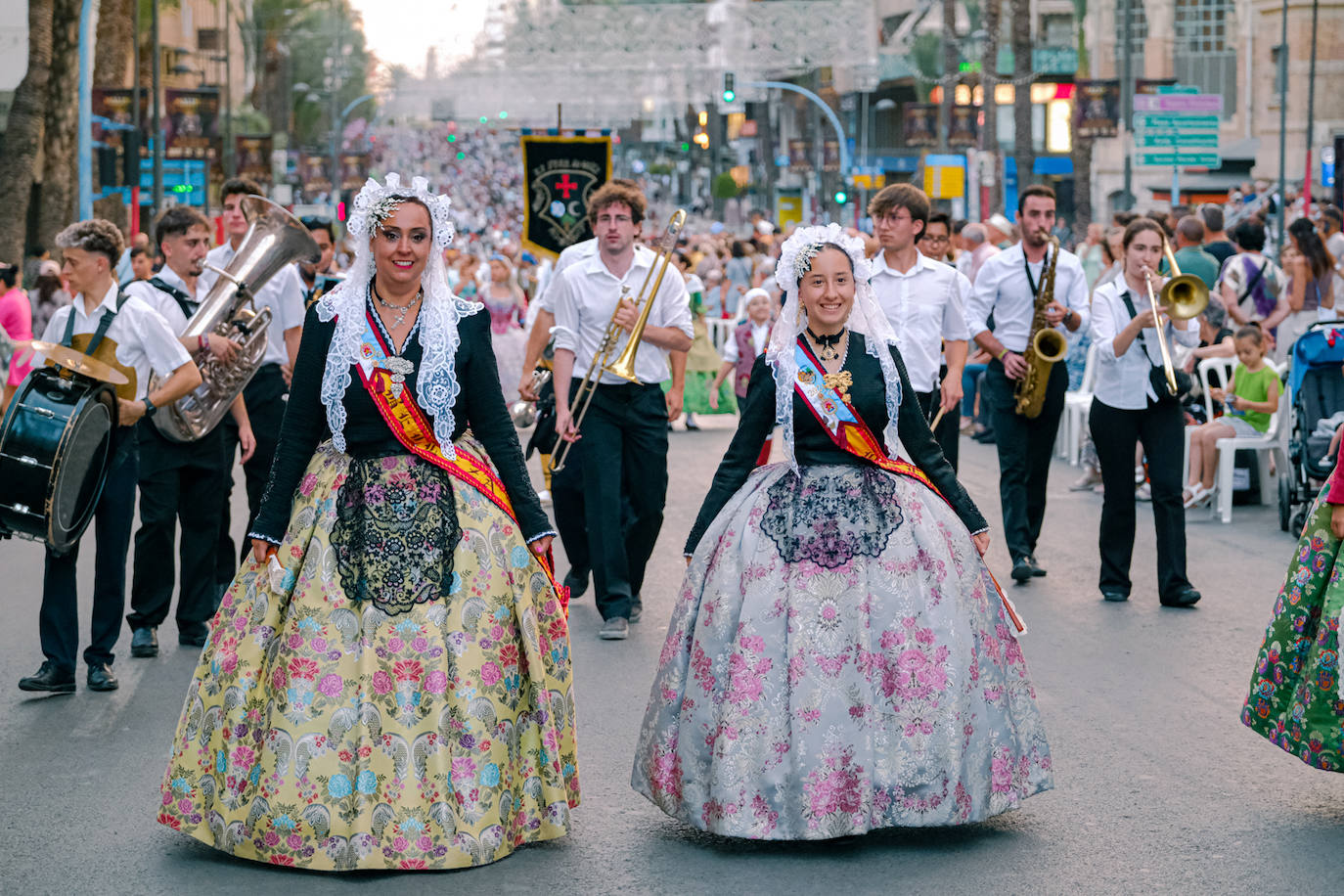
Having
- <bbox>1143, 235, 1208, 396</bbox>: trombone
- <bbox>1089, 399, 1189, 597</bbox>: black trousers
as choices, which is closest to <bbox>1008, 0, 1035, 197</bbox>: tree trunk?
<bbox>1143, 235, 1208, 396</bbox>: trombone

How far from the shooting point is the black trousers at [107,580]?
7.90 meters

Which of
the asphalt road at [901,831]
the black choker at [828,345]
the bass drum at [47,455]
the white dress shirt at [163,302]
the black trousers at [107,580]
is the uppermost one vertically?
the white dress shirt at [163,302]

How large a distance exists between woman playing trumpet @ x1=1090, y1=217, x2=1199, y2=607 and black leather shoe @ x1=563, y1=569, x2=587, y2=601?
105 inches

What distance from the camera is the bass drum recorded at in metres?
7.40

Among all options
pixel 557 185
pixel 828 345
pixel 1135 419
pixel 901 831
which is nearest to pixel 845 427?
pixel 828 345

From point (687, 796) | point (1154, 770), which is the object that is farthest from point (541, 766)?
point (1154, 770)

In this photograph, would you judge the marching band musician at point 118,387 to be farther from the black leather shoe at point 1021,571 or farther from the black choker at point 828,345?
the black leather shoe at point 1021,571

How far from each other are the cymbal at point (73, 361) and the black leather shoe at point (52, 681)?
1.21 meters

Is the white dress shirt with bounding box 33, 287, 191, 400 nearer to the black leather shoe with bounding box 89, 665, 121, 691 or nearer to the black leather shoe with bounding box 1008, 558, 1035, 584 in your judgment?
the black leather shoe with bounding box 89, 665, 121, 691

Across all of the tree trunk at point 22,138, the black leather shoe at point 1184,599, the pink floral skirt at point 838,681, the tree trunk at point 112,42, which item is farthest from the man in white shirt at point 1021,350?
the tree trunk at point 112,42

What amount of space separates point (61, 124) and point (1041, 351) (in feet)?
67.8

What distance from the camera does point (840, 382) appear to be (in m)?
5.94

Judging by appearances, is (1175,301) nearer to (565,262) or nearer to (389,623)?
(565,262)

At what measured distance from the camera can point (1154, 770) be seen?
21.5 feet
